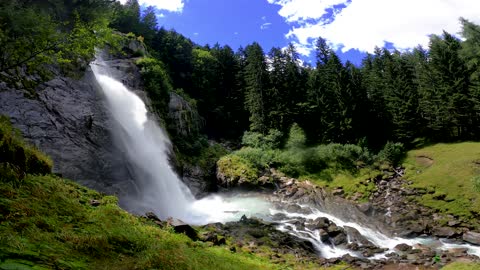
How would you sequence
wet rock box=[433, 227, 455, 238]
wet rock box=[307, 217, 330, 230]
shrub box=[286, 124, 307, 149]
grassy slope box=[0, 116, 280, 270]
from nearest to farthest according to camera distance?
grassy slope box=[0, 116, 280, 270] < wet rock box=[307, 217, 330, 230] < wet rock box=[433, 227, 455, 238] < shrub box=[286, 124, 307, 149]

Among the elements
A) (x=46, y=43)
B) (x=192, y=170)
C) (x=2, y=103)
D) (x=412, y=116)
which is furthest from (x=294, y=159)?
(x=46, y=43)

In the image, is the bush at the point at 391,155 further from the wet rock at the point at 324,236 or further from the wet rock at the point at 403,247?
the wet rock at the point at 324,236

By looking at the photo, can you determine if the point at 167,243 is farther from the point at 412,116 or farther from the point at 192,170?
the point at 412,116

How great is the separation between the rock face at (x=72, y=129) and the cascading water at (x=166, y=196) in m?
1.84

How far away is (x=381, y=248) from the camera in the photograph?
25266 mm

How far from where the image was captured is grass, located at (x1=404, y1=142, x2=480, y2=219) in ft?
108

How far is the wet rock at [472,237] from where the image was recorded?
26706 mm

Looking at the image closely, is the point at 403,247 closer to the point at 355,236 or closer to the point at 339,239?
the point at 355,236

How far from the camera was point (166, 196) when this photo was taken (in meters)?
30.6

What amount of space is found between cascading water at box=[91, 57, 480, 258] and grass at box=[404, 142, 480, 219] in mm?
7353

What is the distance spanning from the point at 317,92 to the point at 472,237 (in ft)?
119

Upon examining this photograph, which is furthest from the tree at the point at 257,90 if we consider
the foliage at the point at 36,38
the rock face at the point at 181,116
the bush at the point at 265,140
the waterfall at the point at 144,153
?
the foliage at the point at 36,38

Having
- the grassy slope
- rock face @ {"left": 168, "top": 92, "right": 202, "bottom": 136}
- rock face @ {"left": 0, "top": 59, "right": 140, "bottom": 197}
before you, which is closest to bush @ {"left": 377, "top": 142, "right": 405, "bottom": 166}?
rock face @ {"left": 168, "top": 92, "right": 202, "bottom": 136}

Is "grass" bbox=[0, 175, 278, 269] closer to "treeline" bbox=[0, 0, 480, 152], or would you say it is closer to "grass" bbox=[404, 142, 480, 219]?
"grass" bbox=[404, 142, 480, 219]
